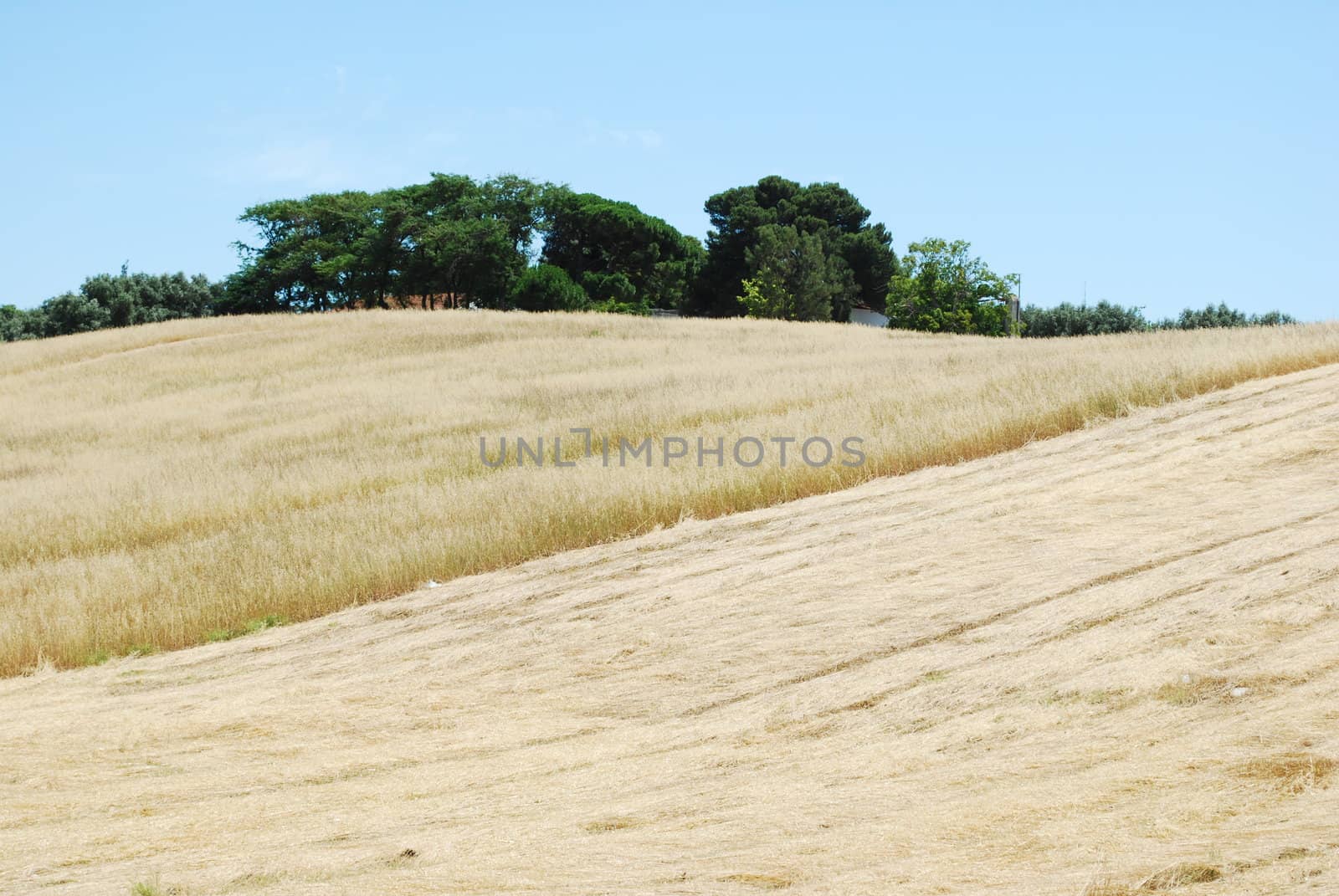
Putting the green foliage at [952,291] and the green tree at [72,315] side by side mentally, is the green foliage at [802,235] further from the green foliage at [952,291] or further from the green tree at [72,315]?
the green tree at [72,315]

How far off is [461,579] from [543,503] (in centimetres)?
167

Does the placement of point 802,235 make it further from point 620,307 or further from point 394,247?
point 394,247

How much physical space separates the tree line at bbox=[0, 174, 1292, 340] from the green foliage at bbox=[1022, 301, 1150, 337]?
11 centimetres

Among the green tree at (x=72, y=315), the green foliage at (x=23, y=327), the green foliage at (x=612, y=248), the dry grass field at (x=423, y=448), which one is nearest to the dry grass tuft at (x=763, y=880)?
the dry grass field at (x=423, y=448)

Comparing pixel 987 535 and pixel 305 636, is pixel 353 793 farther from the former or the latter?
pixel 987 535

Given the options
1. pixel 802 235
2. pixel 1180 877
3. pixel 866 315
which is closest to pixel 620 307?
pixel 802 235

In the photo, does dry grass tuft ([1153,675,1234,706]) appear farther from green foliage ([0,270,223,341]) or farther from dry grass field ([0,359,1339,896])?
green foliage ([0,270,223,341])

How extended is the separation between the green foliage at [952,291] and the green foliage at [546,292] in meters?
18.8

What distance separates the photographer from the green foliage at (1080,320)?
66537 mm

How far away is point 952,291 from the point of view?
6309 centimetres

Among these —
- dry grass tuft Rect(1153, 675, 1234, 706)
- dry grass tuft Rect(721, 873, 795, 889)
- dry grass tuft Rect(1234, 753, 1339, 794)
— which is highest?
dry grass tuft Rect(1153, 675, 1234, 706)

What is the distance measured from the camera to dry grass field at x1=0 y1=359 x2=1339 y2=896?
213 inches

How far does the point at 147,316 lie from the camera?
76.2 m

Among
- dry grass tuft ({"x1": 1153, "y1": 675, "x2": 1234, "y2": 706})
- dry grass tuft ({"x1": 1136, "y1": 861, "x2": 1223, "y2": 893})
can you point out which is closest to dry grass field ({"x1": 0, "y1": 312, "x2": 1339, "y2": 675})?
dry grass tuft ({"x1": 1153, "y1": 675, "x2": 1234, "y2": 706})
